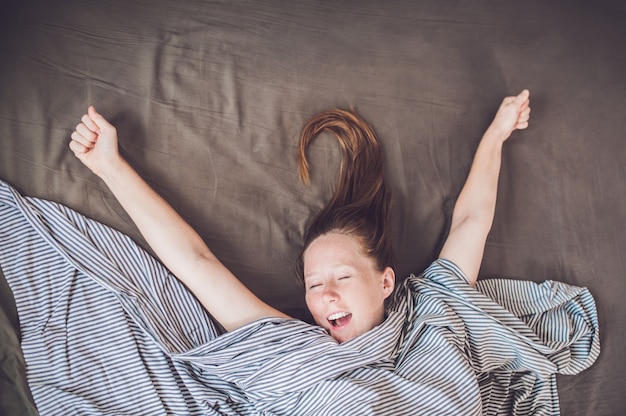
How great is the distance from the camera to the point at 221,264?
1.26 m

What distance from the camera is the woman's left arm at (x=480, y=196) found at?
136cm

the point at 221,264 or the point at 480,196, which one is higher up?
the point at 480,196

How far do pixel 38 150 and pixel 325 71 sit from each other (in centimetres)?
76

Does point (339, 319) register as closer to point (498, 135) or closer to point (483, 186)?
point (483, 186)

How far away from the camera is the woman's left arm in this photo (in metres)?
1.36

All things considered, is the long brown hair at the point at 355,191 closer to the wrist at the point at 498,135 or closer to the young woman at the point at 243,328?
the young woman at the point at 243,328

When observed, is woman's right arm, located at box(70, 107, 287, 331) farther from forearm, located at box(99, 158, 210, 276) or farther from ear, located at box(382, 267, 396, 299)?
ear, located at box(382, 267, 396, 299)

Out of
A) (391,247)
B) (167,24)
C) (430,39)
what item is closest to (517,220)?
(391,247)

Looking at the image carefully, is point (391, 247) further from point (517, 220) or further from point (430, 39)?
point (430, 39)

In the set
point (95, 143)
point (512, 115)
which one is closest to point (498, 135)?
point (512, 115)

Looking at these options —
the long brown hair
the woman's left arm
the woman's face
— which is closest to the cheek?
the woman's face

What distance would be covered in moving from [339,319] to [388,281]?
0.50 ft

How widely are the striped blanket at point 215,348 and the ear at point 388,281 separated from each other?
0.17 ft

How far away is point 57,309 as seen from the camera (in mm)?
1208
